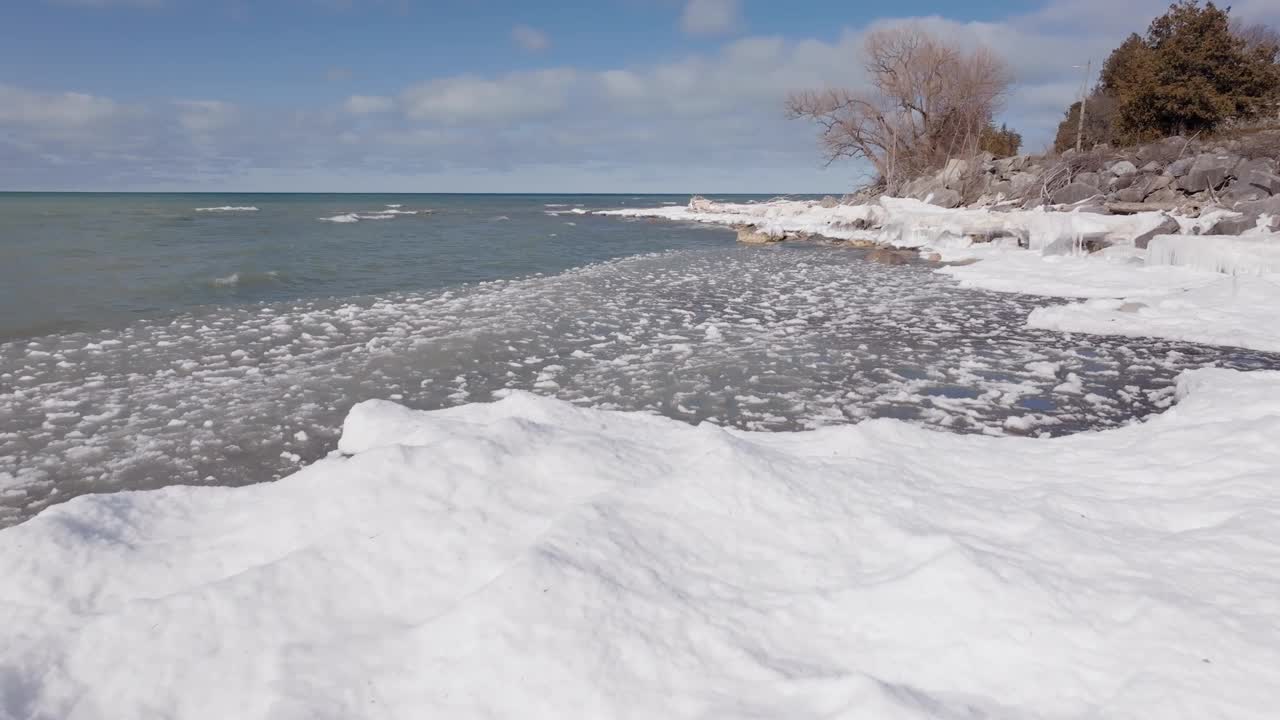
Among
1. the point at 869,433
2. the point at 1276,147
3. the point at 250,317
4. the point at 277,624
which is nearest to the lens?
the point at 277,624

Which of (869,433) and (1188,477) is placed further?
(869,433)

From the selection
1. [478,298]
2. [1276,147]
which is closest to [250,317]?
[478,298]

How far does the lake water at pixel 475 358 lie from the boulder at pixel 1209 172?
811 centimetres

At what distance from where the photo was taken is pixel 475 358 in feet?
27.0

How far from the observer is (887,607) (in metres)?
2.65

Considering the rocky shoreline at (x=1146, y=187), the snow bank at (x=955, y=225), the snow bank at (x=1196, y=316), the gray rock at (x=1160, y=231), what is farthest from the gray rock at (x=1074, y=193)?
the snow bank at (x=1196, y=316)

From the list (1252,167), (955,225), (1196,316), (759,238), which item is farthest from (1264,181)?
(759,238)

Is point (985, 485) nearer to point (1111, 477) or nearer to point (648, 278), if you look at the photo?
point (1111, 477)

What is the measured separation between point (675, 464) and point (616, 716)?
6.17ft

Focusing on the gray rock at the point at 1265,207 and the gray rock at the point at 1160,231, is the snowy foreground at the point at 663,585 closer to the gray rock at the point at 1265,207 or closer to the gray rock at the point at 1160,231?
the gray rock at the point at 1160,231

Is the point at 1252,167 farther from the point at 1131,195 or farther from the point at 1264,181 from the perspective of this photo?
the point at 1131,195

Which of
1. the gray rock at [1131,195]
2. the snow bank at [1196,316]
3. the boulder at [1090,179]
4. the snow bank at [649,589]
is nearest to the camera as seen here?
the snow bank at [649,589]

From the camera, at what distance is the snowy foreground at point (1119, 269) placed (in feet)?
30.5

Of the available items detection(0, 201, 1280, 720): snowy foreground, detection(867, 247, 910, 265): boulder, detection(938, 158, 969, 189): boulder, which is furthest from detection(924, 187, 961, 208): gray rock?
detection(0, 201, 1280, 720): snowy foreground
